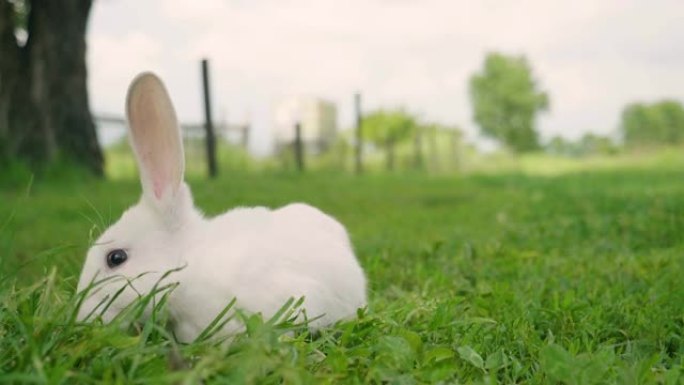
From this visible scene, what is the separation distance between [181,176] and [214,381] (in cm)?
81

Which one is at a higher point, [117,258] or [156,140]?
[156,140]

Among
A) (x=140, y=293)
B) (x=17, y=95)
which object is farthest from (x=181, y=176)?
(x=17, y=95)

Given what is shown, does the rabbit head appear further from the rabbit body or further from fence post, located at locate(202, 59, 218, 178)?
Result: fence post, located at locate(202, 59, 218, 178)

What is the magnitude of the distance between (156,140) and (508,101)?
52.7 metres

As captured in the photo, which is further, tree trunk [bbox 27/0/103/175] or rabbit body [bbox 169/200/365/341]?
tree trunk [bbox 27/0/103/175]

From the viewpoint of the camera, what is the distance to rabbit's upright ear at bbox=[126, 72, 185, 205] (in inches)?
88.3

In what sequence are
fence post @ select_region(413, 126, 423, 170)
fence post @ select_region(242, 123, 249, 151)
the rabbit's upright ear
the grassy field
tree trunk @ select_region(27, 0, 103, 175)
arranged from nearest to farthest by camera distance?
the grassy field < the rabbit's upright ear < tree trunk @ select_region(27, 0, 103, 175) < fence post @ select_region(242, 123, 249, 151) < fence post @ select_region(413, 126, 423, 170)

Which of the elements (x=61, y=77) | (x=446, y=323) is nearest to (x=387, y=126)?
(x=61, y=77)

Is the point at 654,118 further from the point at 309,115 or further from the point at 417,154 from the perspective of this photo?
the point at 417,154

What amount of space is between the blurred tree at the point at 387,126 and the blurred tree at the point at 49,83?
1988cm

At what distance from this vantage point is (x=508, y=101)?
5328 centimetres

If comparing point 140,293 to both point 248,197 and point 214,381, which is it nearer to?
point 214,381

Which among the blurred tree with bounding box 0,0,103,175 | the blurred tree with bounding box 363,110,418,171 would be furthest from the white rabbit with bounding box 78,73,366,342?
the blurred tree with bounding box 363,110,418,171

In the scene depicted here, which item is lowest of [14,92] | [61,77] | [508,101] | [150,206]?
[150,206]
